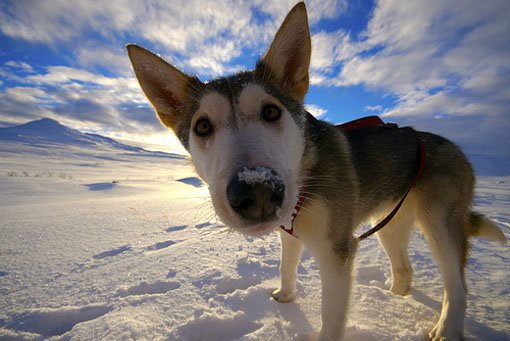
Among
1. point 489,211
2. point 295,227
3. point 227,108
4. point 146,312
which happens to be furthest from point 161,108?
point 489,211

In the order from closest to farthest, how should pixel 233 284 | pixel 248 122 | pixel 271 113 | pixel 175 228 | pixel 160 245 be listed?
pixel 248 122 < pixel 271 113 < pixel 233 284 < pixel 160 245 < pixel 175 228

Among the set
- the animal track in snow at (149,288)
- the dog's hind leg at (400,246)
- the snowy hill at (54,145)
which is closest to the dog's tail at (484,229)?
the dog's hind leg at (400,246)

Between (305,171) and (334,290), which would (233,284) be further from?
(305,171)

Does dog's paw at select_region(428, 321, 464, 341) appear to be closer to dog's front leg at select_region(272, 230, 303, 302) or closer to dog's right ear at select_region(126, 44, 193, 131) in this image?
dog's front leg at select_region(272, 230, 303, 302)

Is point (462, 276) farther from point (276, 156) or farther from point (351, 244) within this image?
point (276, 156)

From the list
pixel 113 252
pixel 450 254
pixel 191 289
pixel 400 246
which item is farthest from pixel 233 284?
pixel 450 254

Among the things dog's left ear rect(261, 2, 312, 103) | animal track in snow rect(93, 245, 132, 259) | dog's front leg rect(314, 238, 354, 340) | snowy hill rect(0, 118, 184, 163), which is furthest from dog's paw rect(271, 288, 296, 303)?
snowy hill rect(0, 118, 184, 163)

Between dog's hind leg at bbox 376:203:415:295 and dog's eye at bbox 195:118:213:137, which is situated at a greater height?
dog's eye at bbox 195:118:213:137

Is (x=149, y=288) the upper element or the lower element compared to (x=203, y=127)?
lower
